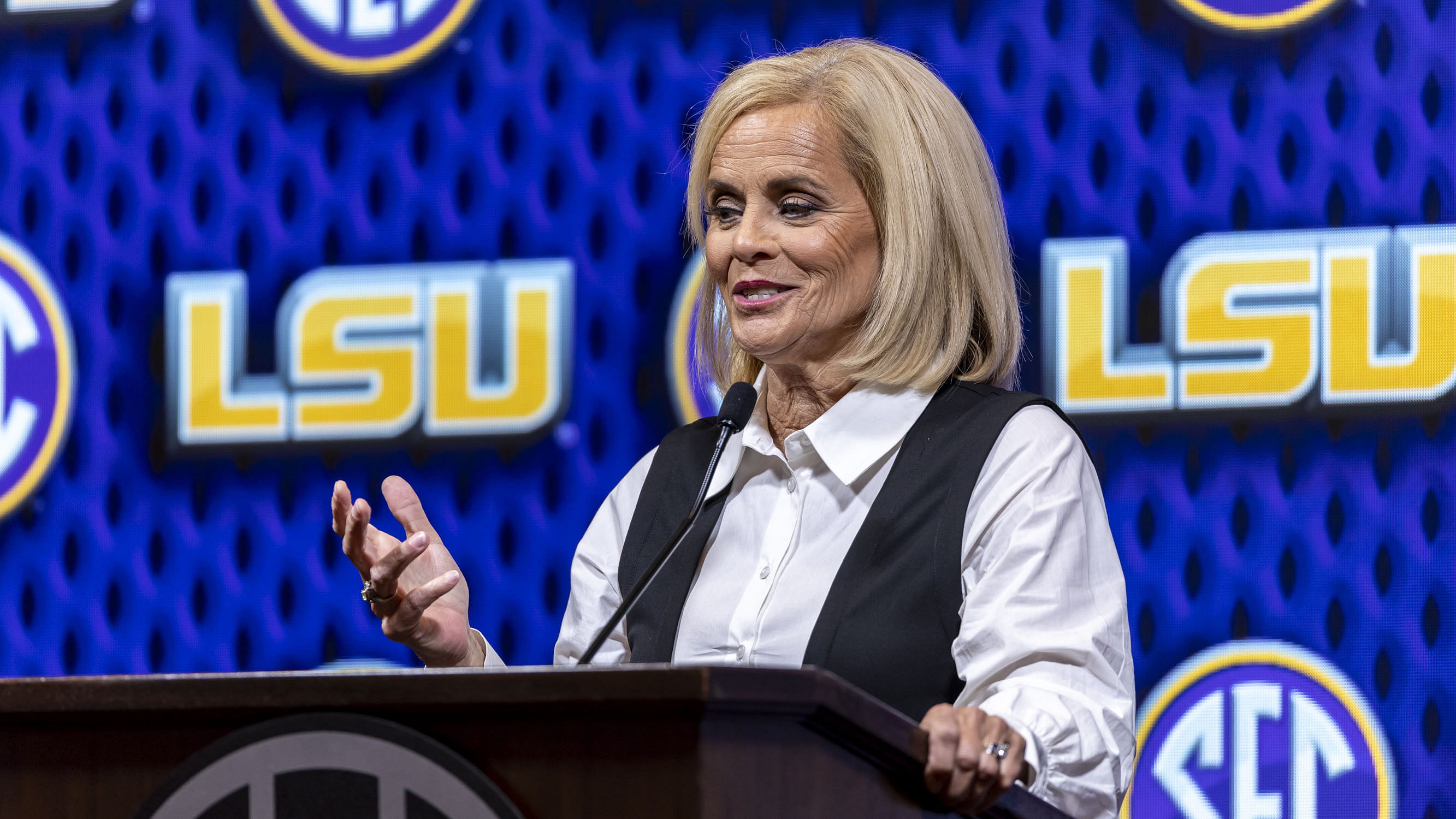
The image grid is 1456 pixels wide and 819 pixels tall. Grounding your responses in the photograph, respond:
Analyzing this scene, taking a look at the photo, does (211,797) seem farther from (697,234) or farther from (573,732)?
(697,234)

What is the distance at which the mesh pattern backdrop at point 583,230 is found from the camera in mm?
2135

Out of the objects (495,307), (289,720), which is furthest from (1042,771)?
(495,307)

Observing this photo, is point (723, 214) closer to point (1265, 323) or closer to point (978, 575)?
point (978, 575)

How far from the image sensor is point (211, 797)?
88 cm

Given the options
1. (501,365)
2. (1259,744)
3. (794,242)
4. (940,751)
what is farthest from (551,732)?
(501,365)

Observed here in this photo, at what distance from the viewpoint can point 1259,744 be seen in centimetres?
210

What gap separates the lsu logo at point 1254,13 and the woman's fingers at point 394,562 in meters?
1.48

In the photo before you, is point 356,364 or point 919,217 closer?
point 919,217

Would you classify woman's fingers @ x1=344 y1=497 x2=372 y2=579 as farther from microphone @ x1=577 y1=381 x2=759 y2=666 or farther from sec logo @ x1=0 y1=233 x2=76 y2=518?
sec logo @ x1=0 y1=233 x2=76 y2=518

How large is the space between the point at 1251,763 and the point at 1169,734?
107 millimetres

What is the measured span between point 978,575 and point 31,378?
1.81 metres

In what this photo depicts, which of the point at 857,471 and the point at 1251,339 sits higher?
the point at 1251,339

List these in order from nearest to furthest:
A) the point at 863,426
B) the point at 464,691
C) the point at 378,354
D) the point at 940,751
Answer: the point at 464,691 < the point at 940,751 < the point at 863,426 < the point at 378,354

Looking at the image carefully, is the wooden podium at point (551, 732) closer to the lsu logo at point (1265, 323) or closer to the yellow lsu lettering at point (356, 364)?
the lsu logo at point (1265, 323)
